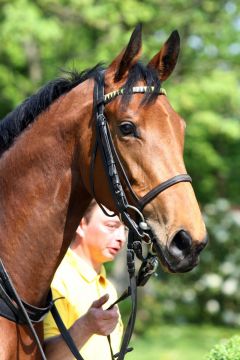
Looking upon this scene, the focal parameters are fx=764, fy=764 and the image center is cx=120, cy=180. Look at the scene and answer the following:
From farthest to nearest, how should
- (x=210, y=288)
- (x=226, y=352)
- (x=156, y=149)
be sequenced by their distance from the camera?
(x=210, y=288) → (x=226, y=352) → (x=156, y=149)

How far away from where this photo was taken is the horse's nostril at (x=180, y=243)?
10.2 feet

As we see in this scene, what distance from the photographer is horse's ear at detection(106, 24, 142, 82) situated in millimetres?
3352

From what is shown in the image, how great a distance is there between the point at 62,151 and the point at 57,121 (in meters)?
0.14

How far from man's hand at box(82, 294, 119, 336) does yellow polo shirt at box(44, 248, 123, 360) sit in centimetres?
26

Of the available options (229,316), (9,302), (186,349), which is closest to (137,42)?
(9,302)

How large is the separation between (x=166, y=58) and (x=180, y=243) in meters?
0.91

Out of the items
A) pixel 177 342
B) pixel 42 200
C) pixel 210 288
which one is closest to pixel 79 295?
pixel 42 200

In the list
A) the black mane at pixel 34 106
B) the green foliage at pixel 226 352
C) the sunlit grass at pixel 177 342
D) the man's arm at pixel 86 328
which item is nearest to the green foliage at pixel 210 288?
the sunlit grass at pixel 177 342

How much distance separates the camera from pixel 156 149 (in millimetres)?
3246

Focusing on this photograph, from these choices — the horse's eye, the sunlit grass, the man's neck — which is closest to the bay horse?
the horse's eye

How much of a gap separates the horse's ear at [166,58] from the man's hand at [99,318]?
3.54 feet

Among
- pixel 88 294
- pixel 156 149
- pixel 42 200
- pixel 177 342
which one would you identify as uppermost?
pixel 156 149

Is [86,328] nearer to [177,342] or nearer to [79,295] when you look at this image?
[79,295]

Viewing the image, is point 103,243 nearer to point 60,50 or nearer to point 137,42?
point 137,42
